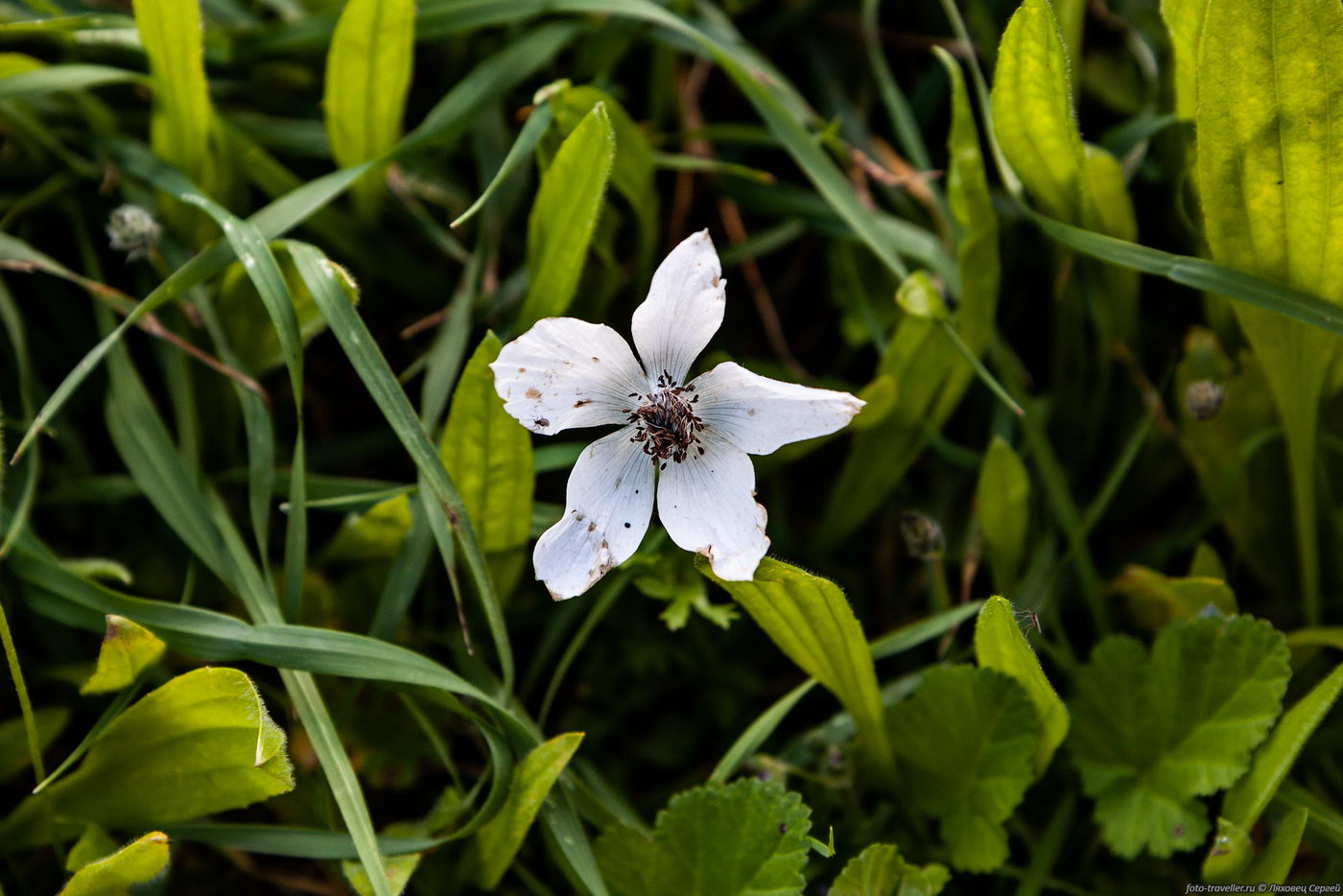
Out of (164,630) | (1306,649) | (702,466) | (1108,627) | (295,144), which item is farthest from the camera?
(295,144)

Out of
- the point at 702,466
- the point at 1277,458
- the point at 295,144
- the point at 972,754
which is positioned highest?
the point at 295,144

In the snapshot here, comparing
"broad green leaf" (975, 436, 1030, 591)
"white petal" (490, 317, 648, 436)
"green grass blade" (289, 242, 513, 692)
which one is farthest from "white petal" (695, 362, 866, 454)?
"broad green leaf" (975, 436, 1030, 591)

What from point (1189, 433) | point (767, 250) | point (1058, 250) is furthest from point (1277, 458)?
point (767, 250)

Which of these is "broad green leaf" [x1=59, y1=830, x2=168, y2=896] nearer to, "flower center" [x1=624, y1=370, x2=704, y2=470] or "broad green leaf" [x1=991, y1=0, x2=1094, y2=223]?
"flower center" [x1=624, y1=370, x2=704, y2=470]

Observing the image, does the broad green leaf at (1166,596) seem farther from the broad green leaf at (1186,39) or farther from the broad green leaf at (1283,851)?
the broad green leaf at (1186,39)

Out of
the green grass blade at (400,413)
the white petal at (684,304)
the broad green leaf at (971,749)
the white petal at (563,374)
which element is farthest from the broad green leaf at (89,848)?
the broad green leaf at (971,749)

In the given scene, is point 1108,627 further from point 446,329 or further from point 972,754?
point 446,329

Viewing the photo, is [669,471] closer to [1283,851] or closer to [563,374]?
[563,374]

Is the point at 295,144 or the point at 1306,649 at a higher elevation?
the point at 295,144
